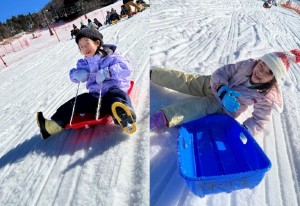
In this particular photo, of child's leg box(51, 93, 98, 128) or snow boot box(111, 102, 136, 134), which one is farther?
child's leg box(51, 93, 98, 128)

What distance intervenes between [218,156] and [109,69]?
1.17m

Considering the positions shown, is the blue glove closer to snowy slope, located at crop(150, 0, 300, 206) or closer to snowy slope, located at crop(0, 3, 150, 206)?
snowy slope, located at crop(150, 0, 300, 206)

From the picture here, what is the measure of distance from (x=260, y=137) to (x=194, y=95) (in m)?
0.81

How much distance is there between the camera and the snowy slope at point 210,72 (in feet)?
5.81

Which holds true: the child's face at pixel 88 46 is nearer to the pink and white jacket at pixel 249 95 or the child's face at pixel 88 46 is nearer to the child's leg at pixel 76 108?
the child's leg at pixel 76 108

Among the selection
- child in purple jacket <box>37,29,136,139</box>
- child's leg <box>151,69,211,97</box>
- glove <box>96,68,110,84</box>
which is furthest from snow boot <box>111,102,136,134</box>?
child's leg <box>151,69,211,97</box>

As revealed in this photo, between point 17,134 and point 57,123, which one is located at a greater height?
point 57,123

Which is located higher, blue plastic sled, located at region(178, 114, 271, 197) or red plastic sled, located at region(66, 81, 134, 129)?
red plastic sled, located at region(66, 81, 134, 129)

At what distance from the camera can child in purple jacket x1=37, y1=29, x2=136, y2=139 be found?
7.89 feet

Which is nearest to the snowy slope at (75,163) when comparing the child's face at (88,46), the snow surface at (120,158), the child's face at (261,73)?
the snow surface at (120,158)

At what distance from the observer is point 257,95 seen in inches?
90.9

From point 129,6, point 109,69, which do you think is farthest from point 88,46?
point 129,6

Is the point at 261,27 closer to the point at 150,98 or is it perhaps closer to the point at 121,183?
the point at 150,98

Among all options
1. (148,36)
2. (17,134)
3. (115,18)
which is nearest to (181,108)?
(17,134)
